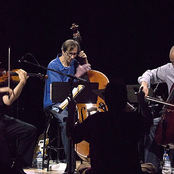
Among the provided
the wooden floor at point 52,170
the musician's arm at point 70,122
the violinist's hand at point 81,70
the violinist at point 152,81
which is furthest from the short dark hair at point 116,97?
the wooden floor at point 52,170

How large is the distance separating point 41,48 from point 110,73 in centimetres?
123

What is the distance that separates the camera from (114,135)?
201 centimetres

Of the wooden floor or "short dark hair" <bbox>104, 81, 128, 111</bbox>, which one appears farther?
the wooden floor

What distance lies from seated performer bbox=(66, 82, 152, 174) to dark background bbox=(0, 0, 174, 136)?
3.42m

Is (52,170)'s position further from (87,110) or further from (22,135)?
(87,110)

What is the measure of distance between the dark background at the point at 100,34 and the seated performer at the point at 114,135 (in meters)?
3.42

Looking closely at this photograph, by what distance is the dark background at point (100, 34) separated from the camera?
212 inches

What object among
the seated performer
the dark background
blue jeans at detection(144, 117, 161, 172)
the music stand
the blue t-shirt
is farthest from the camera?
the dark background

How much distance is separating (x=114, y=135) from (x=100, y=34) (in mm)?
3806

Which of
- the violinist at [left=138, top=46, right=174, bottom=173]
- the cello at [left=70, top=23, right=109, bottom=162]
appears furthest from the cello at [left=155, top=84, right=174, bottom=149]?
the cello at [left=70, top=23, right=109, bottom=162]

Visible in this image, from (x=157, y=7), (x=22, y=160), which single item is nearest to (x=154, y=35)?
(x=157, y=7)

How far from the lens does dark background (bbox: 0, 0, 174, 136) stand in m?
5.39

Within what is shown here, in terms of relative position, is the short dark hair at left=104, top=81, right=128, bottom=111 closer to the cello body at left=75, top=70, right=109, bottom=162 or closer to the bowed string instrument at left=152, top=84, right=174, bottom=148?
the bowed string instrument at left=152, top=84, right=174, bottom=148

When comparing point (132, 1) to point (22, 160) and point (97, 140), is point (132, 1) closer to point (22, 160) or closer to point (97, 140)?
point (22, 160)
